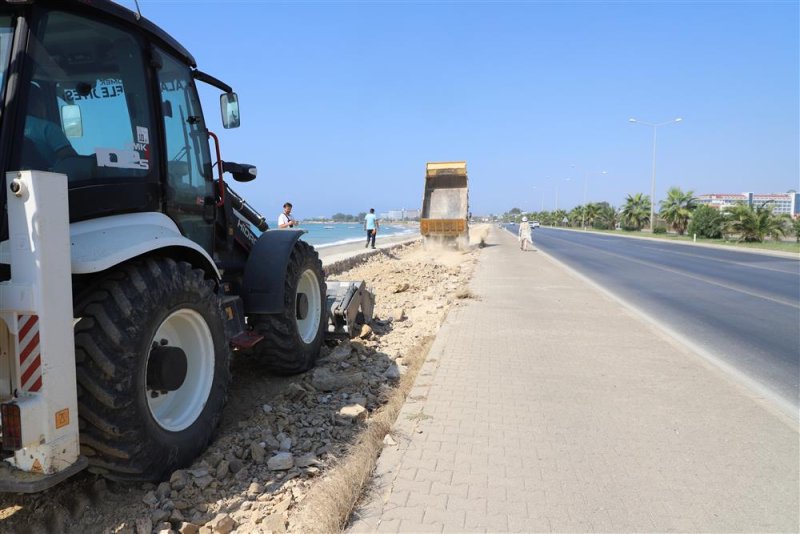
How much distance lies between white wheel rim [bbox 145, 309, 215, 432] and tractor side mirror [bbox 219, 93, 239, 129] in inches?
83.0

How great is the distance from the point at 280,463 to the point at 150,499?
2.50 ft

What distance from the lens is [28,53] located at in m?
2.72

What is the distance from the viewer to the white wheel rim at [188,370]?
10.9ft

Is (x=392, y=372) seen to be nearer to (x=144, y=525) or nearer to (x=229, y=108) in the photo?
(x=229, y=108)

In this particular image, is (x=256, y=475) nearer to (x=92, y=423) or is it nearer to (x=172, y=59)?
(x=92, y=423)

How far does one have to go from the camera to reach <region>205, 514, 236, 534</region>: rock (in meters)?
2.72

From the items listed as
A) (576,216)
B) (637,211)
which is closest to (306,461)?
(637,211)

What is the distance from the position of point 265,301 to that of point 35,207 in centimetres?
250

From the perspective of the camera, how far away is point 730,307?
1023 centimetres

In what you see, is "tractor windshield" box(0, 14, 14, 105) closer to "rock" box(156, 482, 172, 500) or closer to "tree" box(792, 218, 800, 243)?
"rock" box(156, 482, 172, 500)

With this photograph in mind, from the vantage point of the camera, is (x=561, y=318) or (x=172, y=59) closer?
(x=172, y=59)

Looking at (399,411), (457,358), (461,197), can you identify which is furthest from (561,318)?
(461,197)

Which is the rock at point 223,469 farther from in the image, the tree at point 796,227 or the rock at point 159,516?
the tree at point 796,227

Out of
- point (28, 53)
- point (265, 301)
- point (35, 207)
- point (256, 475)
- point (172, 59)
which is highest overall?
point (172, 59)
